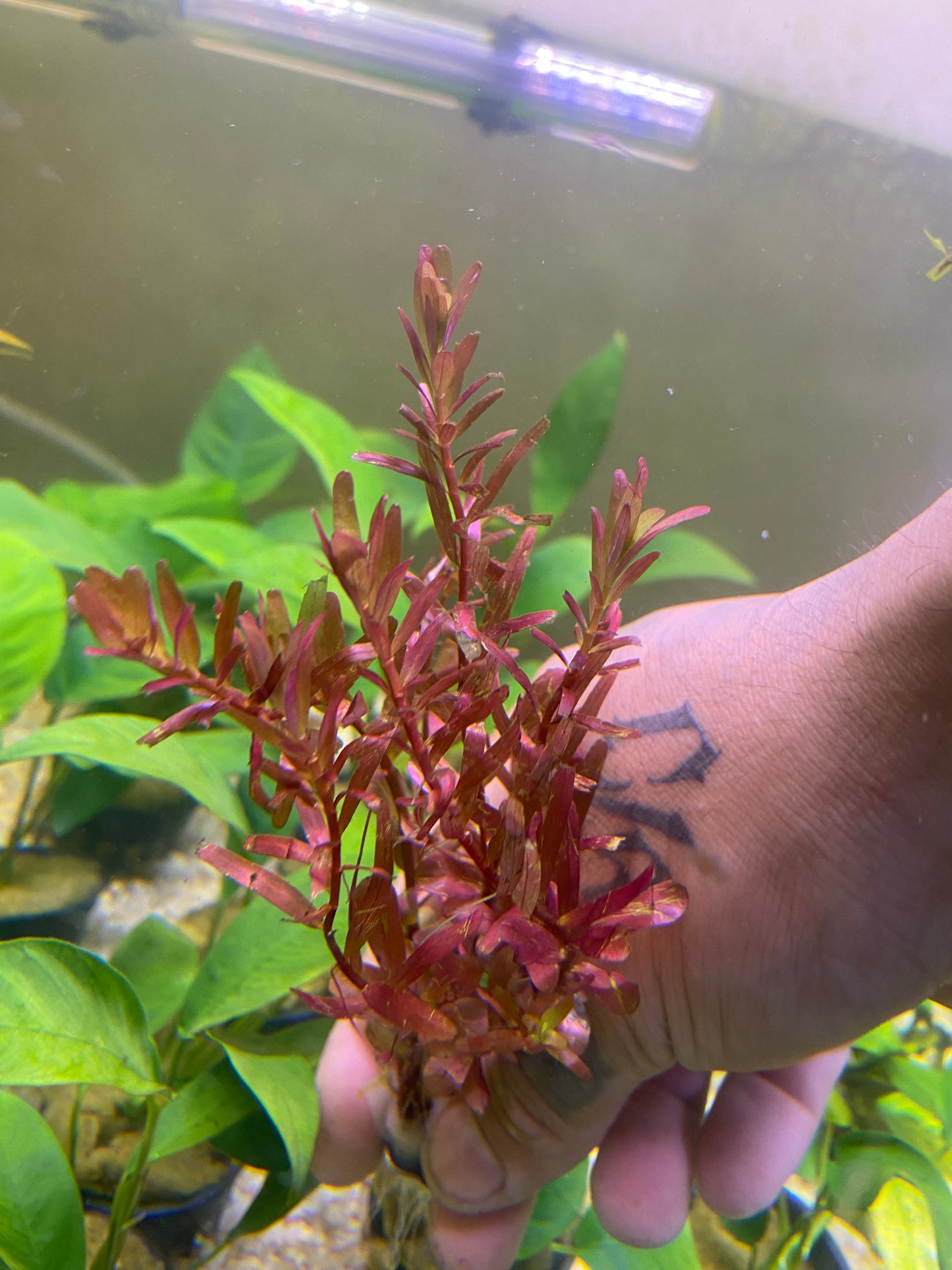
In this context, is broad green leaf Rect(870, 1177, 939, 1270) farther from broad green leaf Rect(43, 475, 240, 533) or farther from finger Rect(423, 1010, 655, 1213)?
broad green leaf Rect(43, 475, 240, 533)

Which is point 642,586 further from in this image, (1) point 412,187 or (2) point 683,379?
(1) point 412,187

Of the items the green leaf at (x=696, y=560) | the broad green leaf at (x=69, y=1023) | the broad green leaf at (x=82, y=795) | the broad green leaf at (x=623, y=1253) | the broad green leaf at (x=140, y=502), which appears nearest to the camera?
the broad green leaf at (x=69, y=1023)

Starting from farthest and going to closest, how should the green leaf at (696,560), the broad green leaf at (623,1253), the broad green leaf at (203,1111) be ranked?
the green leaf at (696,560), the broad green leaf at (623,1253), the broad green leaf at (203,1111)

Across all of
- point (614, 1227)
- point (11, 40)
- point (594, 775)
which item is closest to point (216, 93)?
point (11, 40)

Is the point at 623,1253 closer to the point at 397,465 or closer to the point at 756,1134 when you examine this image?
the point at 756,1134

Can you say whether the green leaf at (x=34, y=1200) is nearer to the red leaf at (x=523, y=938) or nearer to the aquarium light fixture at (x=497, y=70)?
the red leaf at (x=523, y=938)

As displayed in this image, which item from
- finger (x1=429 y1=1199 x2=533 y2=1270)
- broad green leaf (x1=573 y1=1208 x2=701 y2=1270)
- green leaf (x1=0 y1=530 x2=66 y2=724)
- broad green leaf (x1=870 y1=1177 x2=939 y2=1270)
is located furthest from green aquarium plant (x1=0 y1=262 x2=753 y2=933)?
broad green leaf (x1=870 y1=1177 x2=939 y2=1270)

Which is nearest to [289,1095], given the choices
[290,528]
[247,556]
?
[247,556]

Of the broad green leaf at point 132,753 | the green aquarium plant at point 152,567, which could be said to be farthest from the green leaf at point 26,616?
the broad green leaf at point 132,753
